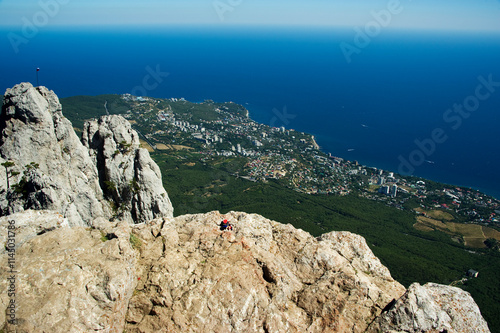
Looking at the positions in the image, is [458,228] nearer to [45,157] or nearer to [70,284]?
[45,157]

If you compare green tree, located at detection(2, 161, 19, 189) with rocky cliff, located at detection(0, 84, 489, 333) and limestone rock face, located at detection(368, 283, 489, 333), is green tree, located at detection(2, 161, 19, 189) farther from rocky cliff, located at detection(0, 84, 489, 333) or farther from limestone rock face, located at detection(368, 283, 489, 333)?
limestone rock face, located at detection(368, 283, 489, 333)

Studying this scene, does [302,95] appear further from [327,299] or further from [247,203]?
[327,299]

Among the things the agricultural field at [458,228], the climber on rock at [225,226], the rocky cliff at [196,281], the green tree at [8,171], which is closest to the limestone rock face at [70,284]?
the rocky cliff at [196,281]

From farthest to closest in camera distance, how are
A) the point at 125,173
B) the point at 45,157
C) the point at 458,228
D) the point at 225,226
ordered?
the point at 458,228 < the point at 125,173 < the point at 45,157 < the point at 225,226

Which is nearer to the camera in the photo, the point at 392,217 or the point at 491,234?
the point at 491,234

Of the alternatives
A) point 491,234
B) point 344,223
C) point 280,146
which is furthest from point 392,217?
point 280,146

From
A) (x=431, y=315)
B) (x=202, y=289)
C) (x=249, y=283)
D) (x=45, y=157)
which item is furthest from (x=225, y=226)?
(x=45, y=157)

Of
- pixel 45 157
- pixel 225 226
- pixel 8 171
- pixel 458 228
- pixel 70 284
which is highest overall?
pixel 458 228
